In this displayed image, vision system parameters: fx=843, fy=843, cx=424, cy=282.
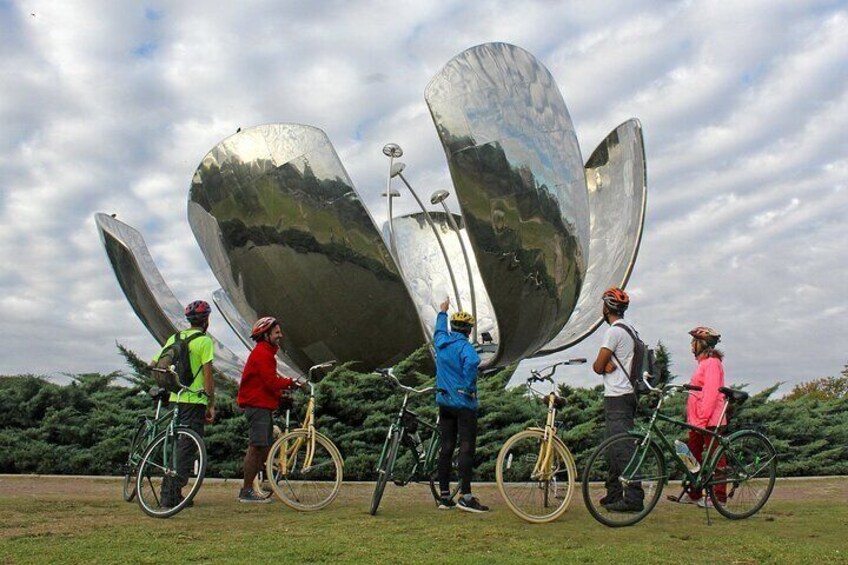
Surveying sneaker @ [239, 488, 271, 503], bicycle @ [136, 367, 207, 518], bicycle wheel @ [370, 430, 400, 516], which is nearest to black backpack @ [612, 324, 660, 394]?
bicycle wheel @ [370, 430, 400, 516]

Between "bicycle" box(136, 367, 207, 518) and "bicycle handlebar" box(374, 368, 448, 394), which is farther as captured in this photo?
"bicycle handlebar" box(374, 368, 448, 394)

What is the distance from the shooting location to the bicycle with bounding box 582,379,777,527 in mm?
4992

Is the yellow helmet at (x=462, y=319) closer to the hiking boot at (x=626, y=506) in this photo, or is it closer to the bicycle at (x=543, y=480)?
the bicycle at (x=543, y=480)

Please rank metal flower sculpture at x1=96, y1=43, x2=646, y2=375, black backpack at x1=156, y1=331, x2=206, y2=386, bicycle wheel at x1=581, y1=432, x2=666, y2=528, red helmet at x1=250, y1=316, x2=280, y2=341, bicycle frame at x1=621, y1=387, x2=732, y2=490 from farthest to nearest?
metal flower sculpture at x1=96, y1=43, x2=646, y2=375
red helmet at x1=250, y1=316, x2=280, y2=341
black backpack at x1=156, y1=331, x2=206, y2=386
bicycle frame at x1=621, y1=387, x2=732, y2=490
bicycle wheel at x1=581, y1=432, x2=666, y2=528

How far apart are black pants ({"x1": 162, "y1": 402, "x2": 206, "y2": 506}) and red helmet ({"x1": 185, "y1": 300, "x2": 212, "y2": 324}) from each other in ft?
1.90

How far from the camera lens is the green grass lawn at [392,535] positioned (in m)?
3.84

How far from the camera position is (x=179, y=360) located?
5.62 meters

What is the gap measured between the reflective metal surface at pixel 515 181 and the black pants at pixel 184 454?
140 inches

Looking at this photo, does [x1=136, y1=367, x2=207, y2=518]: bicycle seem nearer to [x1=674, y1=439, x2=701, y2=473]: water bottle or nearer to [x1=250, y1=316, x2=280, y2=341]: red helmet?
[x1=250, y1=316, x2=280, y2=341]: red helmet

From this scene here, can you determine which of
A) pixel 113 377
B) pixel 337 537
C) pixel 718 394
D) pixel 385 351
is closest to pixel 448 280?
pixel 385 351

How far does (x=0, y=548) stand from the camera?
3971mm

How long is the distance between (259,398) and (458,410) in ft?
4.56

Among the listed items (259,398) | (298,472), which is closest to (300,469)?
(298,472)

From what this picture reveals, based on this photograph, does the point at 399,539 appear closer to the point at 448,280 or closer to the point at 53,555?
the point at 53,555
